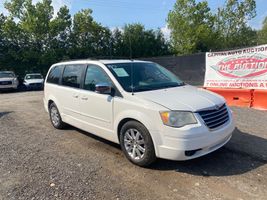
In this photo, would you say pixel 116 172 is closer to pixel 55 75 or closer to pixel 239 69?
pixel 55 75

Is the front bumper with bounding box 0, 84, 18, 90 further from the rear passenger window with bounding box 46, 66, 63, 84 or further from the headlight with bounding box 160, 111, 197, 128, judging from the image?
the headlight with bounding box 160, 111, 197, 128

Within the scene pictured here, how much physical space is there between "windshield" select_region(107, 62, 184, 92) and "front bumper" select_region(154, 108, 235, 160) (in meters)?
1.09

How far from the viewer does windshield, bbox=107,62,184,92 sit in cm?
472

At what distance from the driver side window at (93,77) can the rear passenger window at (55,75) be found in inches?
56.3

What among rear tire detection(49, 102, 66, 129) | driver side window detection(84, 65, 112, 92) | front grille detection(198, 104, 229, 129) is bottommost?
rear tire detection(49, 102, 66, 129)

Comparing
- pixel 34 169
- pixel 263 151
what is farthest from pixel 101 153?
pixel 263 151

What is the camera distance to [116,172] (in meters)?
4.20

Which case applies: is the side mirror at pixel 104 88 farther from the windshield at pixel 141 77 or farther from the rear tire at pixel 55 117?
the rear tire at pixel 55 117

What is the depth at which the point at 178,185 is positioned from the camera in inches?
147

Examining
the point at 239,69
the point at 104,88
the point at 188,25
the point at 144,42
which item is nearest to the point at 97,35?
the point at 144,42

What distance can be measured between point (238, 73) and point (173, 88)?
4773 mm

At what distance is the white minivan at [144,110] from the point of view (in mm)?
3877

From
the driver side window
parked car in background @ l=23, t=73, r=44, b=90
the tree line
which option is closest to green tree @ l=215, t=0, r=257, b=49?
the tree line

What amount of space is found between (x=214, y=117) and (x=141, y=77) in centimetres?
159
